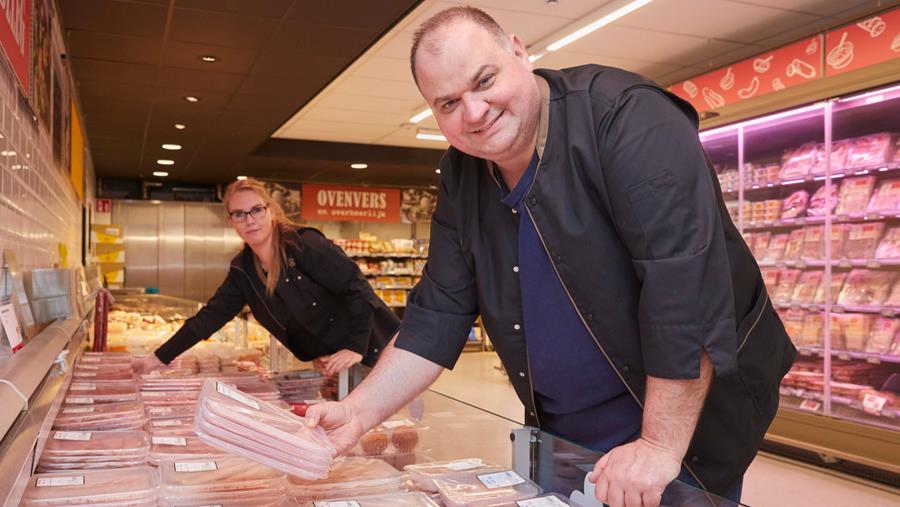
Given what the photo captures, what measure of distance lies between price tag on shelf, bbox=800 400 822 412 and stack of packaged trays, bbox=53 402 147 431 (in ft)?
15.3

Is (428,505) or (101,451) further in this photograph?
(101,451)

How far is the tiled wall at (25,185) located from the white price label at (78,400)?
1.61 feet

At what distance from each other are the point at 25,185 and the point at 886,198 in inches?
195

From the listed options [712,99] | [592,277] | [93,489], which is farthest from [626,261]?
[712,99]

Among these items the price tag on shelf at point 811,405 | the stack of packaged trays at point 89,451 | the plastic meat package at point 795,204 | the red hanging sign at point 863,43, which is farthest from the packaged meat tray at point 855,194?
the stack of packaged trays at point 89,451

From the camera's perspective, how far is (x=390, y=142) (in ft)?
36.7

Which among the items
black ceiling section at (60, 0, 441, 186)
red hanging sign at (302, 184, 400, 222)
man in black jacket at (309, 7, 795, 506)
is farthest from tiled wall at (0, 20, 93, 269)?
red hanging sign at (302, 184, 400, 222)

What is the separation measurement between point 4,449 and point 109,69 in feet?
20.0

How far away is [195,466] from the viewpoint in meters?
1.58

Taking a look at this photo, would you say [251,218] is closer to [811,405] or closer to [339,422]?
[339,422]

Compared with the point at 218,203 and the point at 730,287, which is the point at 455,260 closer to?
the point at 730,287

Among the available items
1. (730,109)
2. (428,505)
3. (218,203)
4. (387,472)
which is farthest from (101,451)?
(218,203)

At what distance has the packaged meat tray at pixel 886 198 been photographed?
192 inches

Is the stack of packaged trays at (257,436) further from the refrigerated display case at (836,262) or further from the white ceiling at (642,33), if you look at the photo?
the refrigerated display case at (836,262)
